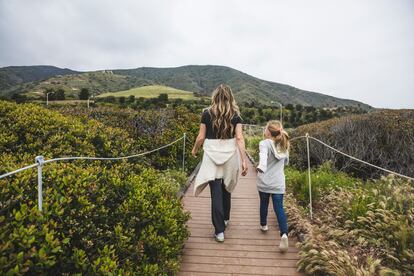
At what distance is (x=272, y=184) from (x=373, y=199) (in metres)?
1.56

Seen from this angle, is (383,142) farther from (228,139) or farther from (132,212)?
(132,212)

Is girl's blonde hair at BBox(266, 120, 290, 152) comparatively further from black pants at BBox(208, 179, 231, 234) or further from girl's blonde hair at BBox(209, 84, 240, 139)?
black pants at BBox(208, 179, 231, 234)

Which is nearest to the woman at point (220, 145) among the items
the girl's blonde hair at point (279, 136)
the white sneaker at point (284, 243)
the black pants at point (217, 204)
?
the black pants at point (217, 204)

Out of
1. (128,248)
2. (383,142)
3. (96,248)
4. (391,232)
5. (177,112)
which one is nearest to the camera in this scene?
(96,248)

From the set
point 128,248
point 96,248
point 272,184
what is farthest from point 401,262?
point 96,248

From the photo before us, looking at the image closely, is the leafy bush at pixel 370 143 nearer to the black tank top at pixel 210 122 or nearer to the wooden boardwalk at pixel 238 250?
the wooden boardwalk at pixel 238 250

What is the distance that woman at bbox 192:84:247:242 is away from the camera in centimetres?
443

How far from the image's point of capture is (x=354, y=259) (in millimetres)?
3447

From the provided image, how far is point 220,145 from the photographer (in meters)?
4.54

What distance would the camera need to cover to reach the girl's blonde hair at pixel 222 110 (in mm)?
4414

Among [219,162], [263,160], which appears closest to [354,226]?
[263,160]

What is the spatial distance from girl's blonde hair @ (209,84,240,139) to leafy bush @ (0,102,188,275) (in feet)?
4.08

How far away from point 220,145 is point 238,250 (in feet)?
4.95

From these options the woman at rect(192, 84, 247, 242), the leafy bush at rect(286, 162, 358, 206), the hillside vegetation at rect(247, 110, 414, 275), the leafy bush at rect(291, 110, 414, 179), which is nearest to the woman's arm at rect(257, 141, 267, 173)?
the woman at rect(192, 84, 247, 242)
